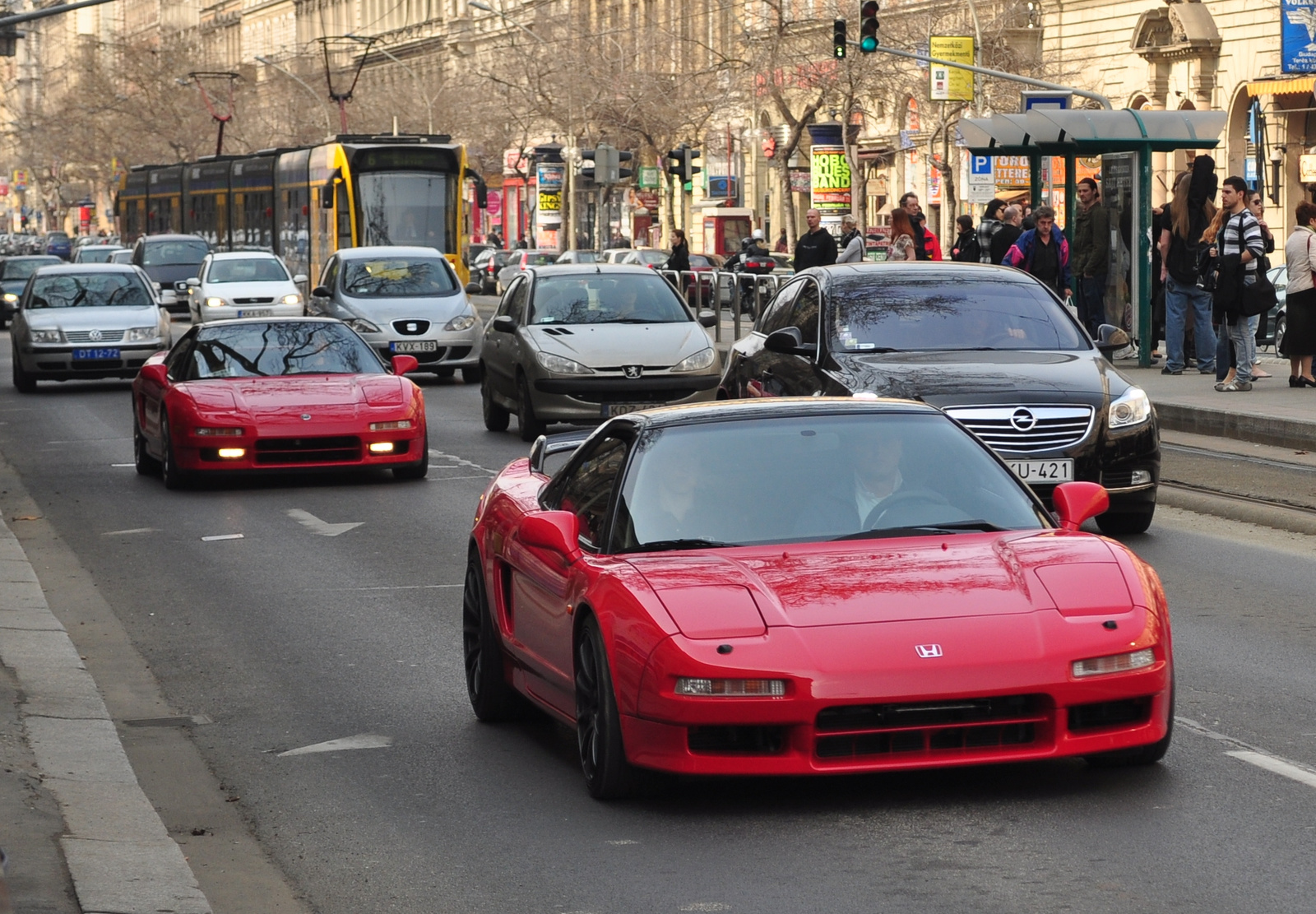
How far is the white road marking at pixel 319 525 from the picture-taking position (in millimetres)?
14248

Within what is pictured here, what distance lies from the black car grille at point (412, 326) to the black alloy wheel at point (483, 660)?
65.7 feet

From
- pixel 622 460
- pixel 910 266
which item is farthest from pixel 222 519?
pixel 622 460

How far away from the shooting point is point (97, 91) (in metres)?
106

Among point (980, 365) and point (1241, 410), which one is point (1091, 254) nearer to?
point (1241, 410)

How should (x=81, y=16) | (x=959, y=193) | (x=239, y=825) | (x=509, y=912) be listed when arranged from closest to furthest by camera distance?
1. (x=509, y=912)
2. (x=239, y=825)
3. (x=959, y=193)
4. (x=81, y=16)

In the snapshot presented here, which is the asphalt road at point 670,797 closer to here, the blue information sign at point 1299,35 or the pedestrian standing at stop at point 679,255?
the pedestrian standing at stop at point 679,255

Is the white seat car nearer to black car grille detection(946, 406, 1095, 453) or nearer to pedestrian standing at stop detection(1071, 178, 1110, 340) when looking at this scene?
pedestrian standing at stop detection(1071, 178, 1110, 340)

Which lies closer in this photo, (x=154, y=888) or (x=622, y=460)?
(x=154, y=888)

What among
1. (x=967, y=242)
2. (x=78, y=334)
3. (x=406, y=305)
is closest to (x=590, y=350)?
(x=967, y=242)

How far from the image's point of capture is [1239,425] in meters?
19.0

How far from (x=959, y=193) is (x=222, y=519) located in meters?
51.4

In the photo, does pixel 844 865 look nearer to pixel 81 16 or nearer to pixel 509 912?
pixel 509 912

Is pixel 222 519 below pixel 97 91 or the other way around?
below

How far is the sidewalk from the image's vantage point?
1830cm
